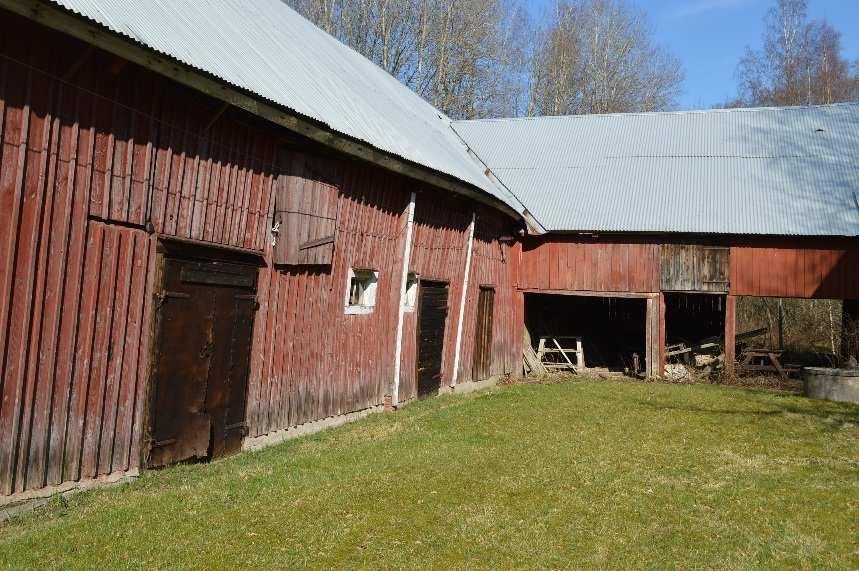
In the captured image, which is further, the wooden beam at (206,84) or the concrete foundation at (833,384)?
the concrete foundation at (833,384)

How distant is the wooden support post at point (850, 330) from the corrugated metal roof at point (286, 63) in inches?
328

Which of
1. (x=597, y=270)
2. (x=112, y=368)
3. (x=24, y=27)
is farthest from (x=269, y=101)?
(x=597, y=270)

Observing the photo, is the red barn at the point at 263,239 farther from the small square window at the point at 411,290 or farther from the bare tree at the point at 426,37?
the bare tree at the point at 426,37

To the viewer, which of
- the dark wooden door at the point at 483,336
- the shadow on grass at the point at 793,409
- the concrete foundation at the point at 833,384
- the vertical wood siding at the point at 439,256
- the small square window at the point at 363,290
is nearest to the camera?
the small square window at the point at 363,290

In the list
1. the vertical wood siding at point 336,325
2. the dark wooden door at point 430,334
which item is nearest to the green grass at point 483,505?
the vertical wood siding at point 336,325

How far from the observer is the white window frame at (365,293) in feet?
34.9

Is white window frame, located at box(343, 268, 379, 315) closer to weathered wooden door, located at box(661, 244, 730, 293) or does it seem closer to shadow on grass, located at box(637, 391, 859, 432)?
shadow on grass, located at box(637, 391, 859, 432)

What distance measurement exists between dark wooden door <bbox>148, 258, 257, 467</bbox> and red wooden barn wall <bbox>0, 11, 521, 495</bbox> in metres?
0.22

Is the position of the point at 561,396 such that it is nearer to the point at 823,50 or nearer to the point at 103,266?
the point at 103,266

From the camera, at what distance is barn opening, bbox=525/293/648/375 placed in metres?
20.4

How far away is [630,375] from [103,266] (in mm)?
15066

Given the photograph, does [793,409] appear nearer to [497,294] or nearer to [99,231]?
[497,294]

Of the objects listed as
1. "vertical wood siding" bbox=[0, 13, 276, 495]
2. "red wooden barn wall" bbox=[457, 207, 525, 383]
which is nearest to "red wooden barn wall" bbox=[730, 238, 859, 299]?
"red wooden barn wall" bbox=[457, 207, 525, 383]

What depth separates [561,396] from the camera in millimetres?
14094
